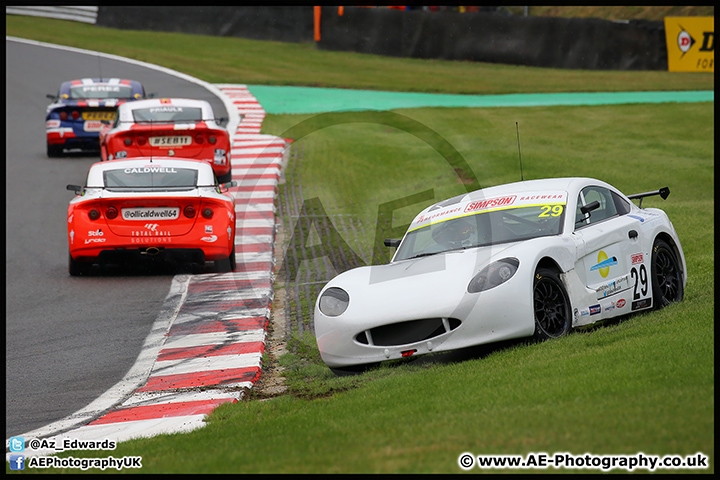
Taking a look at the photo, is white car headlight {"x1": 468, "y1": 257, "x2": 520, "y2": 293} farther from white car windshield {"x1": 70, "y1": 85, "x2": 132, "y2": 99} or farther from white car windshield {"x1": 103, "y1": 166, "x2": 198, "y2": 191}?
white car windshield {"x1": 70, "y1": 85, "x2": 132, "y2": 99}

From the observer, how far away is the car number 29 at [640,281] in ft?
24.1

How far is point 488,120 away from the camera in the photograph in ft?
75.6

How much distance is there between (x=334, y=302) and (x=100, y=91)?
45.2 ft

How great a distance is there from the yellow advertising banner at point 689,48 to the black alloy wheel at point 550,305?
2700 cm

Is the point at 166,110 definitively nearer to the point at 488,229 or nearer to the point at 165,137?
the point at 165,137

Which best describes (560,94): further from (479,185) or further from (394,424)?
(394,424)

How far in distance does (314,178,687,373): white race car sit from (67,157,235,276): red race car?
11.0 feet

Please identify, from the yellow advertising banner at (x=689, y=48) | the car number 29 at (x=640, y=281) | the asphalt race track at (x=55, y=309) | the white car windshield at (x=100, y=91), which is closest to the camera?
the asphalt race track at (x=55, y=309)

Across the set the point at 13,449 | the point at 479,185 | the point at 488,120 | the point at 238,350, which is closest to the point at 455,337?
the point at 238,350

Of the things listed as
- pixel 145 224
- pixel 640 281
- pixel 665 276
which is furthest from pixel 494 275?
pixel 145 224

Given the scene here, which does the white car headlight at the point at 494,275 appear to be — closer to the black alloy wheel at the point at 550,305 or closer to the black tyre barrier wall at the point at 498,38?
the black alloy wheel at the point at 550,305

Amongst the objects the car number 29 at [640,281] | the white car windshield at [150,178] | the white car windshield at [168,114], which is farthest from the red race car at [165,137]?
the car number 29 at [640,281]

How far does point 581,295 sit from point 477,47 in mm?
28607

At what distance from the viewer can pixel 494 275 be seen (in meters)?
6.38
